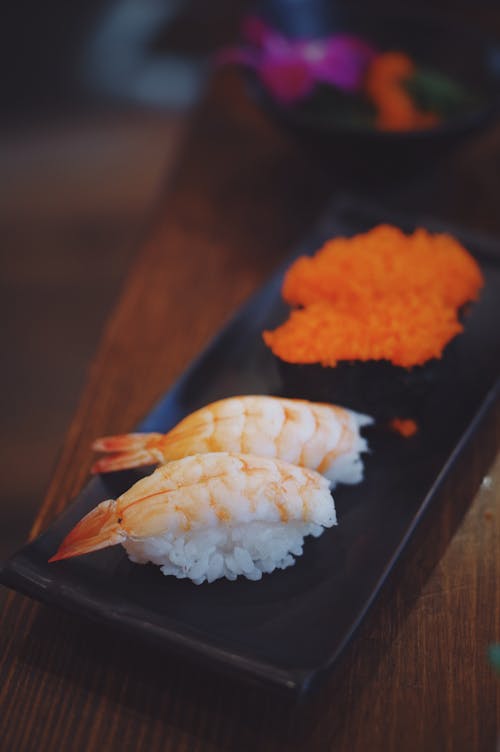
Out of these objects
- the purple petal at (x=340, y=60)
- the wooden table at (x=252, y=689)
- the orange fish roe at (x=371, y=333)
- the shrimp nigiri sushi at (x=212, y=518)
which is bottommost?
the wooden table at (x=252, y=689)

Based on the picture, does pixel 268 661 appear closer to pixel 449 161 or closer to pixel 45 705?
pixel 45 705

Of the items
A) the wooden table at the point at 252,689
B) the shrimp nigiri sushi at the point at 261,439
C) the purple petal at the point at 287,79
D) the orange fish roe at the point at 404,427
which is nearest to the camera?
the wooden table at the point at 252,689

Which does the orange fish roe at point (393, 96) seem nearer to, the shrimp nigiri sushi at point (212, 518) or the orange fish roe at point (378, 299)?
the orange fish roe at point (378, 299)

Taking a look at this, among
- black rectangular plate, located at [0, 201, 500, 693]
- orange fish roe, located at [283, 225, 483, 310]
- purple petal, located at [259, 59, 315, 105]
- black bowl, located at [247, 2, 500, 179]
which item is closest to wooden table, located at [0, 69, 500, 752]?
black rectangular plate, located at [0, 201, 500, 693]

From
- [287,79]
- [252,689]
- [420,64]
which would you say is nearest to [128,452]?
[252,689]

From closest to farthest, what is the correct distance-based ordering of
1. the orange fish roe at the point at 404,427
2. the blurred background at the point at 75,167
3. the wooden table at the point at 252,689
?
the wooden table at the point at 252,689 < the orange fish roe at the point at 404,427 < the blurred background at the point at 75,167

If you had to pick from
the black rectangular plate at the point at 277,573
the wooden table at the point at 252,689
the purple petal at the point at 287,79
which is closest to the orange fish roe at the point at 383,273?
the black rectangular plate at the point at 277,573

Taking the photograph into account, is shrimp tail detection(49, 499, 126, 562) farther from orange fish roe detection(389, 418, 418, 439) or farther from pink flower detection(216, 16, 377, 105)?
pink flower detection(216, 16, 377, 105)

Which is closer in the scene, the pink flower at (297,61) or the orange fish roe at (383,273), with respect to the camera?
the orange fish roe at (383,273)
